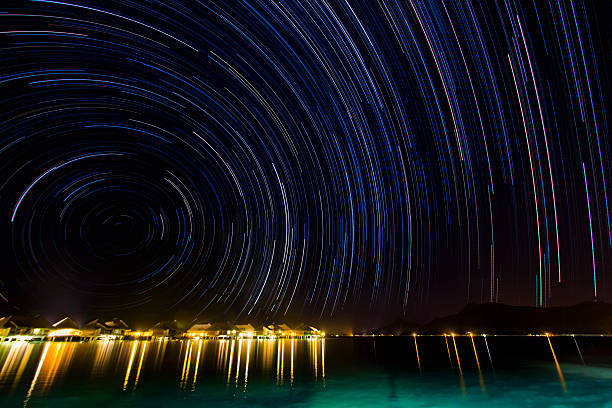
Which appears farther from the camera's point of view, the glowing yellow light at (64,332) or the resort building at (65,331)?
the resort building at (65,331)

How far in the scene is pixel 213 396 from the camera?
18.7 metres

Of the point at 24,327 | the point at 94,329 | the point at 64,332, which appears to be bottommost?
the point at 64,332

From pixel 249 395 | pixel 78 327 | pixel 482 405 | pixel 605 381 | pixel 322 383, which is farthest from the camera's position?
pixel 78 327

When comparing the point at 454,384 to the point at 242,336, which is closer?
the point at 454,384

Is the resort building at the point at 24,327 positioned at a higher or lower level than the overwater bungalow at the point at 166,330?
lower

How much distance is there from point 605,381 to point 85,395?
35.1 metres

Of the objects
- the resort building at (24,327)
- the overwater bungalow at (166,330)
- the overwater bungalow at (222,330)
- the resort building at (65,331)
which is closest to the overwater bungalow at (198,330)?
the overwater bungalow at (222,330)

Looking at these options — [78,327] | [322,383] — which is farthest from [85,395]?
[78,327]

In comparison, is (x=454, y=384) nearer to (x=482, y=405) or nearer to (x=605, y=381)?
(x=482, y=405)

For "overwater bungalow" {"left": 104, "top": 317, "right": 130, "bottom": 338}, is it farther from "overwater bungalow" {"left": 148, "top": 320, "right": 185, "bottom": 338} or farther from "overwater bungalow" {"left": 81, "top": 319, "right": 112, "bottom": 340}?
"overwater bungalow" {"left": 148, "top": 320, "right": 185, "bottom": 338}

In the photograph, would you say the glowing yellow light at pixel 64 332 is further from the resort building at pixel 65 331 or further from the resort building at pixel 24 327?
the resort building at pixel 24 327

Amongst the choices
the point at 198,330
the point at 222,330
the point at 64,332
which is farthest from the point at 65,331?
the point at 222,330

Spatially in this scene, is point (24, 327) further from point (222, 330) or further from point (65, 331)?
point (222, 330)

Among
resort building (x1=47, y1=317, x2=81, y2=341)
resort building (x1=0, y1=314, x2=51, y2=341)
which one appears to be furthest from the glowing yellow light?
resort building (x1=0, y1=314, x2=51, y2=341)
